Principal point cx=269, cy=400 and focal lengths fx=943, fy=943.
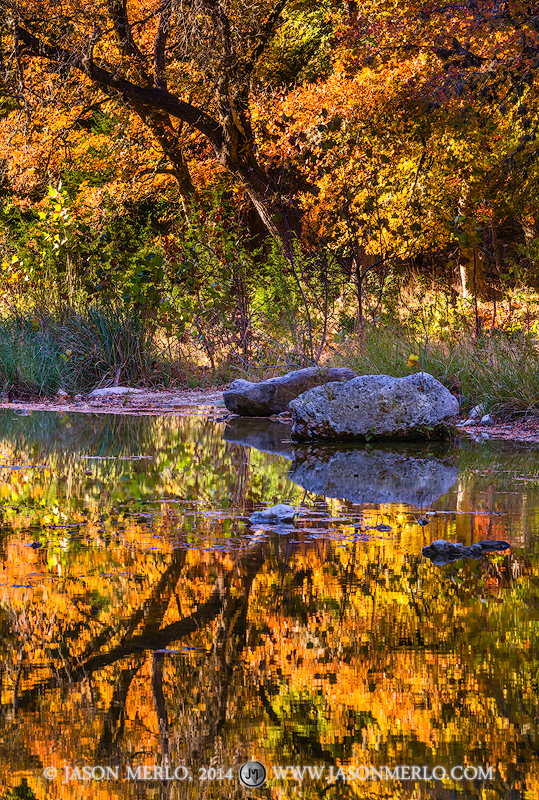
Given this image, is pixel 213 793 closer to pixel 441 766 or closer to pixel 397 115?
pixel 441 766

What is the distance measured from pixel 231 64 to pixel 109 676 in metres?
18.5

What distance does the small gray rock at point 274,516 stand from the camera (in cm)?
422

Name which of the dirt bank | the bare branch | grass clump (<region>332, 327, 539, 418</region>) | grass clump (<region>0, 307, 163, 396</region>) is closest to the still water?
grass clump (<region>332, 327, 539, 418</region>)

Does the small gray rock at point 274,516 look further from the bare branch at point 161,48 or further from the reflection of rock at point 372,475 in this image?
the bare branch at point 161,48

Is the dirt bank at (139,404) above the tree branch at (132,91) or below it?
below

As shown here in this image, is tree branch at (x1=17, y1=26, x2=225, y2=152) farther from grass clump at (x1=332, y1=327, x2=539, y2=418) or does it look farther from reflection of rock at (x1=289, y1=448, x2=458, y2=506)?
reflection of rock at (x1=289, y1=448, x2=458, y2=506)

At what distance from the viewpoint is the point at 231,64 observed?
62.8ft

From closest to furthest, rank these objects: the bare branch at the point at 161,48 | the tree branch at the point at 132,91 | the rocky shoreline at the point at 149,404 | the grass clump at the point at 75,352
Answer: the rocky shoreline at the point at 149,404 → the grass clump at the point at 75,352 → the bare branch at the point at 161,48 → the tree branch at the point at 132,91

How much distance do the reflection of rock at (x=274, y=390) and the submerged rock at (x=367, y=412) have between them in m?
1.71

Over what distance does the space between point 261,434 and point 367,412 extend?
3.70ft

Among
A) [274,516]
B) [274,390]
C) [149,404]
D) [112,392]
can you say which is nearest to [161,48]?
[112,392]

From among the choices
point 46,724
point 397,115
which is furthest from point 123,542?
point 397,115

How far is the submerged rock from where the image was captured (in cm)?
789

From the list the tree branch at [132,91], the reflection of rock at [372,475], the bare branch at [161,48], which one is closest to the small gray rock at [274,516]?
the reflection of rock at [372,475]
